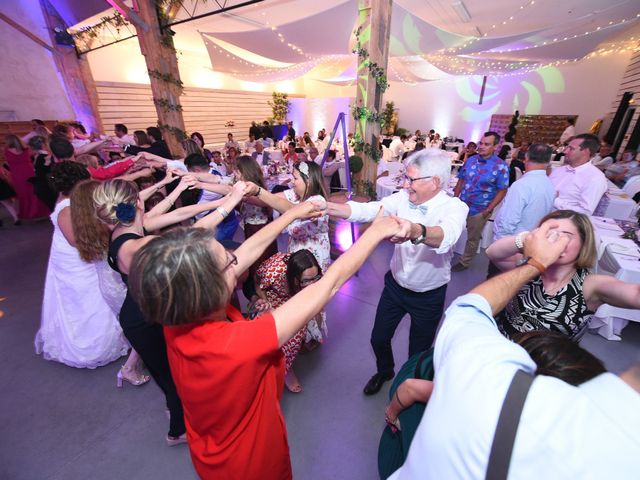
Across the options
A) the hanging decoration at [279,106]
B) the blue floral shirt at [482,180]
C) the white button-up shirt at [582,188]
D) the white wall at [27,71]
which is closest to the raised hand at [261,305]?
the blue floral shirt at [482,180]

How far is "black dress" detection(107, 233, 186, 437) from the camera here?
1.51 m

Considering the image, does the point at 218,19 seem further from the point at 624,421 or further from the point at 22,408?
the point at 624,421

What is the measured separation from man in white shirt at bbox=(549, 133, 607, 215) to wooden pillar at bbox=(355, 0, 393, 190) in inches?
99.5

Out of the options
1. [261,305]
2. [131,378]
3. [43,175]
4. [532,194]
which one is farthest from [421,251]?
[43,175]

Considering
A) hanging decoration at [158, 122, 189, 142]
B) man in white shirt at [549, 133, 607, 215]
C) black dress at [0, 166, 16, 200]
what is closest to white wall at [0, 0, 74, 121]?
black dress at [0, 166, 16, 200]

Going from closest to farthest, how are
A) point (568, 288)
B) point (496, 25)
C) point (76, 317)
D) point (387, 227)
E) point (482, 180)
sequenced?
point (387, 227) < point (568, 288) < point (76, 317) < point (482, 180) < point (496, 25)

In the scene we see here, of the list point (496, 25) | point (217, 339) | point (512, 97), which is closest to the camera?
point (217, 339)

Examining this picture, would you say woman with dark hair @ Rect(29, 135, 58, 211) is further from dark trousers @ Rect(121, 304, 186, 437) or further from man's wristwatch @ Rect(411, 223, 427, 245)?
man's wristwatch @ Rect(411, 223, 427, 245)

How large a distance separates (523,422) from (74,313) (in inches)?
123

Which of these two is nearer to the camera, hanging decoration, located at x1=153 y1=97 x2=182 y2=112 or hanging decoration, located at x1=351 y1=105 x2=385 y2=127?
hanging decoration, located at x1=351 y1=105 x2=385 y2=127

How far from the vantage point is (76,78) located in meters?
9.00

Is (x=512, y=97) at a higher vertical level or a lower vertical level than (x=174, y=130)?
higher

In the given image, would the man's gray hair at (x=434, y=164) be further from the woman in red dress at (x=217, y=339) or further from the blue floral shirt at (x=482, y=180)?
the blue floral shirt at (x=482, y=180)

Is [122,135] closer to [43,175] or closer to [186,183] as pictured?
[43,175]
